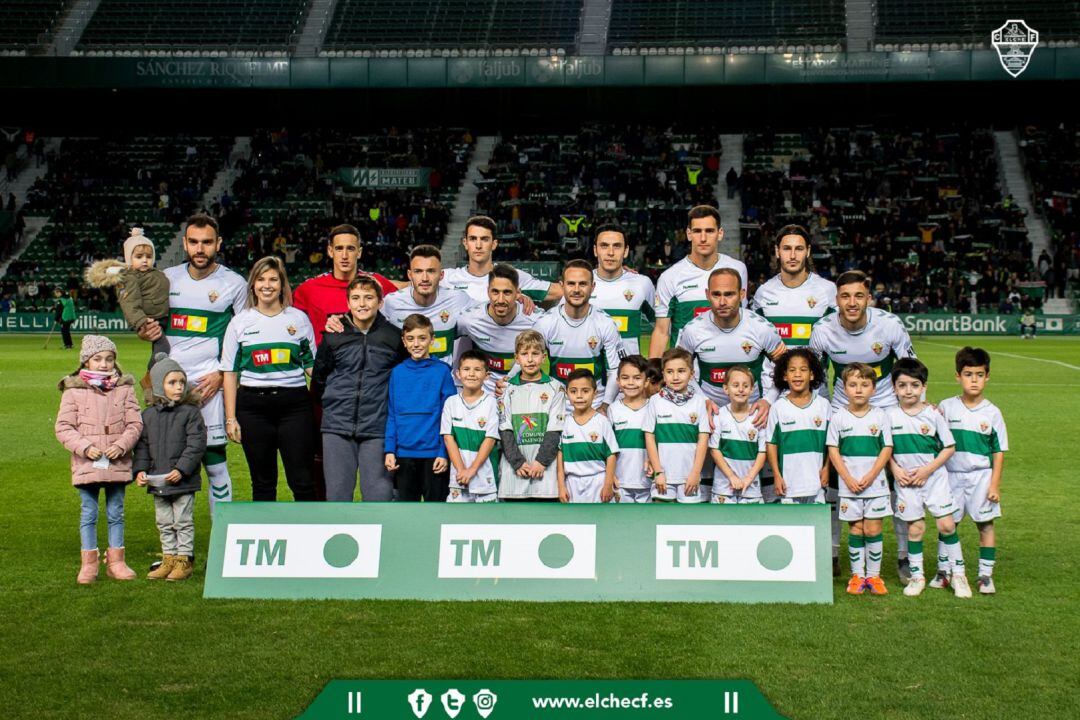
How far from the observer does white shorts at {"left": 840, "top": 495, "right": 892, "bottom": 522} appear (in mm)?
7445

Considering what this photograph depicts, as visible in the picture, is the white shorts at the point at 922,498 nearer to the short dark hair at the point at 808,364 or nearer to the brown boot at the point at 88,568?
the short dark hair at the point at 808,364

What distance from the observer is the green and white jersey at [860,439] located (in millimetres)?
7535

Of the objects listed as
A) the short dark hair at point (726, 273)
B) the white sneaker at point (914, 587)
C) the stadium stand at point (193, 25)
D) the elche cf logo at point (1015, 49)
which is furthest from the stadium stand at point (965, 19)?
the white sneaker at point (914, 587)

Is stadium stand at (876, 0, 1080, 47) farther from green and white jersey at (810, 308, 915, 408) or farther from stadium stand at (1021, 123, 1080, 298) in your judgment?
green and white jersey at (810, 308, 915, 408)

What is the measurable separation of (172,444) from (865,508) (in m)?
4.39

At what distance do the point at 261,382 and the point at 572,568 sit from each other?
2.46 meters

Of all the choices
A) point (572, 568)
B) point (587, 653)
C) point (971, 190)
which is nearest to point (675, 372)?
point (572, 568)

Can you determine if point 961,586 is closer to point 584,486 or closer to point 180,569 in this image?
point 584,486

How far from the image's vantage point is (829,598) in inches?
270

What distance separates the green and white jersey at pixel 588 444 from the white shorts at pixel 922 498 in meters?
1.80

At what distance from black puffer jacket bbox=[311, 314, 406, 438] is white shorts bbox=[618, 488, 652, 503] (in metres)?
1.61

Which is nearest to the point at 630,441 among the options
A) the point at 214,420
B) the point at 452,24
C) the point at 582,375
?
the point at 582,375

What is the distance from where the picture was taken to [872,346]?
7.99m

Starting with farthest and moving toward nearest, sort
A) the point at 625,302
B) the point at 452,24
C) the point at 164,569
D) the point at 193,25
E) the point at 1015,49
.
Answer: the point at 193,25 < the point at 452,24 < the point at 1015,49 < the point at 625,302 < the point at 164,569
